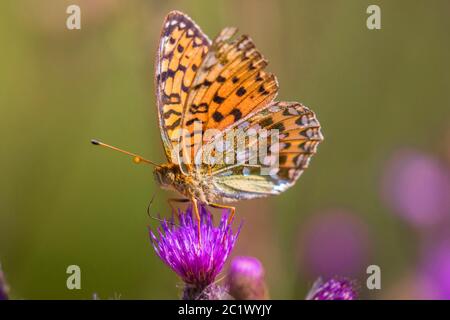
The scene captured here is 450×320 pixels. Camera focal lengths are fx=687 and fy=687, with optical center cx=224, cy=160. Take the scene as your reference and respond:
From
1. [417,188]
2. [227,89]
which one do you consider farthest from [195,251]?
[417,188]

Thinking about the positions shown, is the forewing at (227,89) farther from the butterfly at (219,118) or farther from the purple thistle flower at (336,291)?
the purple thistle flower at (336,291)

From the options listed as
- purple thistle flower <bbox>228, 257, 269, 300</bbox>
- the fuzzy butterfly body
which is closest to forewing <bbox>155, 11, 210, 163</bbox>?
the fuzzy butterfly body

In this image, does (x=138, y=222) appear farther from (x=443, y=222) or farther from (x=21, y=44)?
(x=443, y=222)

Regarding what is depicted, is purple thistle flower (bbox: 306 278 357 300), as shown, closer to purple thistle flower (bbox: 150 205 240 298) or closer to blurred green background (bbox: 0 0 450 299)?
purple thistle flower (bbox: 150 205 240 298)

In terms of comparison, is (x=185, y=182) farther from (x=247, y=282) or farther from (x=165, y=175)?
(x=247, y=282)

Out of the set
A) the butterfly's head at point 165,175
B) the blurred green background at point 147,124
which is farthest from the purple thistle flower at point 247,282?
the blurred green background at point 147,124

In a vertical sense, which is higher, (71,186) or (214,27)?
(214,27)

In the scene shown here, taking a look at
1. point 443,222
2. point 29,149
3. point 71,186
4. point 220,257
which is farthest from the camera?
point 71,186
